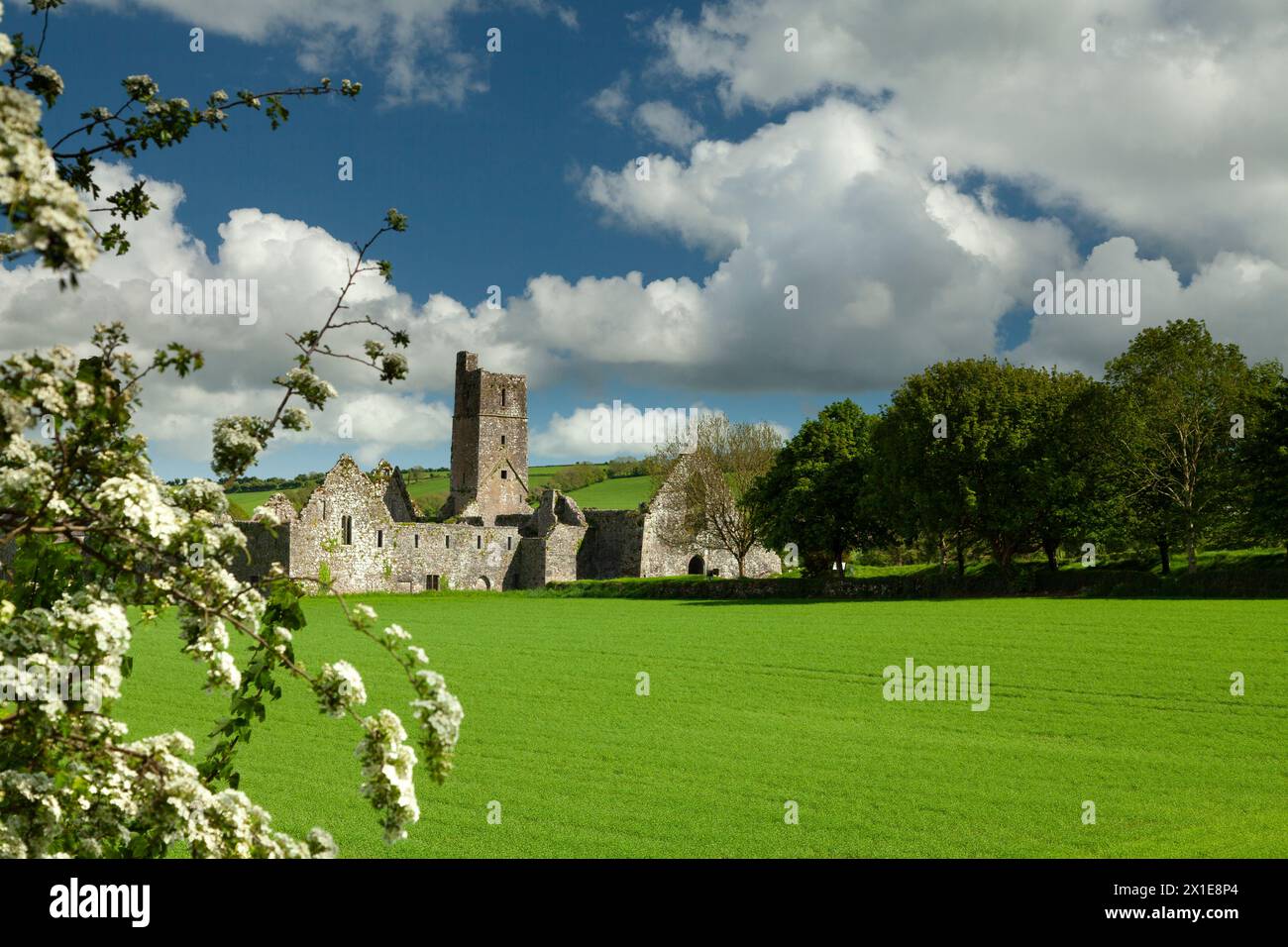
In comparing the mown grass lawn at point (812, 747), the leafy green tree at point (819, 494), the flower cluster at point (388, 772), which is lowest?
the mown grass lawn at point (812, 747)

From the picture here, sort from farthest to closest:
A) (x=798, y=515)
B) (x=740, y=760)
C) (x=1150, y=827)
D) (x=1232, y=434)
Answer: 1. (x=798, y=515)
2. (x=1232, y=434)
3. (x=740, y=760)
4. (x=1150, y=827)

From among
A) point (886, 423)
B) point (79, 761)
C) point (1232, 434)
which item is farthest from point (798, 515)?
point (79, 761)

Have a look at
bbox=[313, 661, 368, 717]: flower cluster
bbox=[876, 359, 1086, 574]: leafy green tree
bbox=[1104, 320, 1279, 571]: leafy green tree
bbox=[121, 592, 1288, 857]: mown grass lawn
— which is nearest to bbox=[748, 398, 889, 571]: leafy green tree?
bbox=[876, 359, 1086, 574]: leafy green tree

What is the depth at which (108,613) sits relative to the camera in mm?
3955

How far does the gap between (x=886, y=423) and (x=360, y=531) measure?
114 feet

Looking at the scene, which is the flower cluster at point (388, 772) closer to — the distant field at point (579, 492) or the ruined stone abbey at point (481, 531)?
the ruined stone abbey at point (481, 531)

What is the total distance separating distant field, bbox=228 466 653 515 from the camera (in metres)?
118

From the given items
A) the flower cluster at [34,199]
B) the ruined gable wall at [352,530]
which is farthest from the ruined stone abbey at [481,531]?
the flower cluster at [34,199]

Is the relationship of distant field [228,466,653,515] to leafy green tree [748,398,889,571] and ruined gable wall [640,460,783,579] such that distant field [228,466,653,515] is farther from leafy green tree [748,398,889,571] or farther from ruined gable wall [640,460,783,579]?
leafy green tree [748,398,889,571]

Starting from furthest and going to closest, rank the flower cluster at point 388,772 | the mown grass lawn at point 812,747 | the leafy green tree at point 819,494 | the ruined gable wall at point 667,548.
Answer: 1. the ruined gable wall at point 667,548
2. the leafy green tree at point 819,494
3. the mown grass lawn at point 812,747
4. the flower cluster at point 388,772

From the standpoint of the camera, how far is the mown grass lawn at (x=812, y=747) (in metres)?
12.3

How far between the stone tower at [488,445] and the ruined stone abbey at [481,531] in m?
0.10
